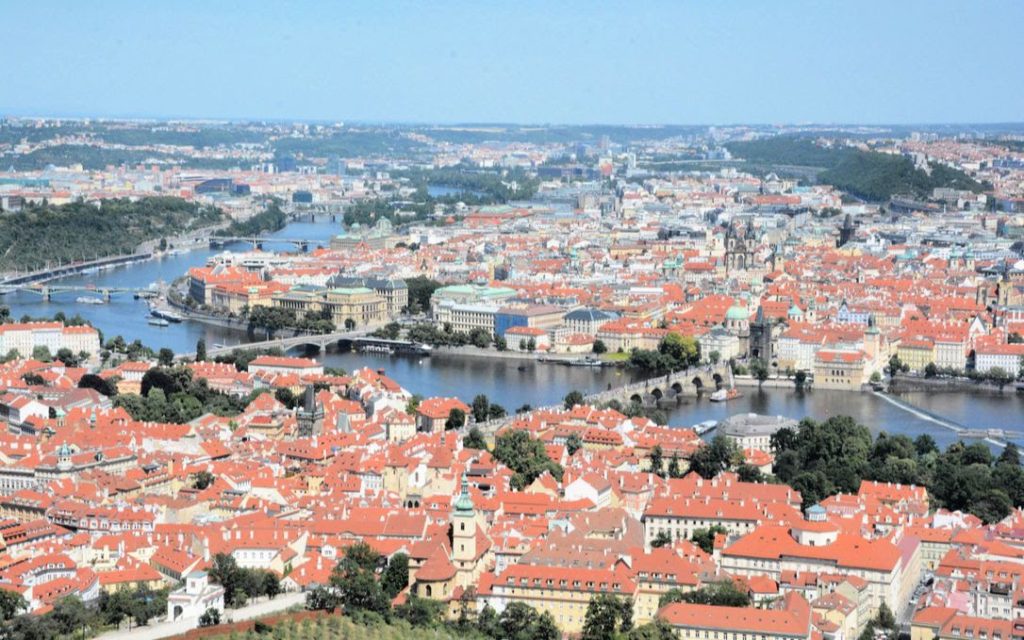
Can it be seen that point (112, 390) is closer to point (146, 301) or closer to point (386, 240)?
point (146, 301)

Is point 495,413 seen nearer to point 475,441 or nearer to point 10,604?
point 475,441

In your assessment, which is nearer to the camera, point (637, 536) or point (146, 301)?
point (637, 536)

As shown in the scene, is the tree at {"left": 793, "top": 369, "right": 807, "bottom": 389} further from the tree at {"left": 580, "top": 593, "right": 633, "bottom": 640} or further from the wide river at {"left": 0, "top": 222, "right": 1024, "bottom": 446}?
the tree at {"left": 580, "top": 593, "right": 633, "bottom": 640}

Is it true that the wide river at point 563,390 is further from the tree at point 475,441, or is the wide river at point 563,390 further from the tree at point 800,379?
the tree at point 475,441

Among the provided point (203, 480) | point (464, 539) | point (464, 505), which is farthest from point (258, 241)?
point (464, 539)

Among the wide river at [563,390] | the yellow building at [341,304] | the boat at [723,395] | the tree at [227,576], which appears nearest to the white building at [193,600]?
the tree at [227,576]

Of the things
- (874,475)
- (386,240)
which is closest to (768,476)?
(874,475)
